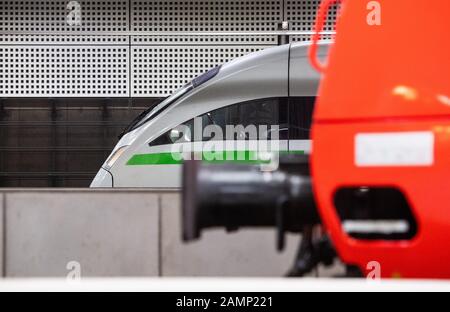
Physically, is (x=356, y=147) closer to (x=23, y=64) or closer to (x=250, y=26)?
(x=250, y=26)

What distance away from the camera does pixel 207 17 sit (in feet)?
7.53

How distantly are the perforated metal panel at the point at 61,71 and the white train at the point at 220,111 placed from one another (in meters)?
0.34

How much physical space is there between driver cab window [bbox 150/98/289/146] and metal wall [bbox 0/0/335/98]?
368mm

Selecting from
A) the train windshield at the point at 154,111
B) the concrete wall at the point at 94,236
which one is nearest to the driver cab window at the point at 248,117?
the train windshield at the point at 154,111

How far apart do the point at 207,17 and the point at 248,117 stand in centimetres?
77

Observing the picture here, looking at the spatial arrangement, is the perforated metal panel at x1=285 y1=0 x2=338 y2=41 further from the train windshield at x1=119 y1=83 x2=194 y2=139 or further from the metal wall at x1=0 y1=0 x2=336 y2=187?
the train windshield at x1=119 y1=83 x2=194 y2=139

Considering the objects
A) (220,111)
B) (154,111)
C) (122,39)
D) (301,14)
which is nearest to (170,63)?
(122,39)

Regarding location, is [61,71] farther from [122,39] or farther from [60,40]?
[122,39]

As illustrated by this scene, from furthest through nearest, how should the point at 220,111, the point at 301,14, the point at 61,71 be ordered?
the point at 220,111, the point at 61,71, the point at 301,14

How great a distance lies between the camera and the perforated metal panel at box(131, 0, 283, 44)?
2205mm

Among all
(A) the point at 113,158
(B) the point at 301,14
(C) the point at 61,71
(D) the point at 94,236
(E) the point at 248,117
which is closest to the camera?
(D) the point at 94,236

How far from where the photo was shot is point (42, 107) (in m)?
2.38

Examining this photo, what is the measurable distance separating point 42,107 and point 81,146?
0.69ft

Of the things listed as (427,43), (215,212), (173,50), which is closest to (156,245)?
(215,212)
